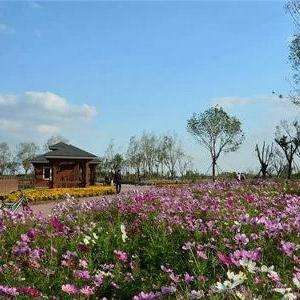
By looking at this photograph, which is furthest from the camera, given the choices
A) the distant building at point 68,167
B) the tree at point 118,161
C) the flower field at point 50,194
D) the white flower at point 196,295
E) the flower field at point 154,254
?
the tree at point 118,161

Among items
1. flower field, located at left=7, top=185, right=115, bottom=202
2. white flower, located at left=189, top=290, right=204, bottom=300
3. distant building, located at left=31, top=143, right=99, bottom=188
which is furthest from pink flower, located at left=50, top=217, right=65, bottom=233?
distant building, located at left=31, top=143, right=99, bottom=188

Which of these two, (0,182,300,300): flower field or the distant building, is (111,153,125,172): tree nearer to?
the distant building

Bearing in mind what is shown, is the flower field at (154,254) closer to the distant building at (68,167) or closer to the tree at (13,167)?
the distant building at (68,167)

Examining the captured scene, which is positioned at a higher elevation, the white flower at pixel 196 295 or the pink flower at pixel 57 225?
the pink flower at pixel 57 225

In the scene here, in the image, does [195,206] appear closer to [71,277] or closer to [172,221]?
[172,221]

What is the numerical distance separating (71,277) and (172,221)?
7.91 feet

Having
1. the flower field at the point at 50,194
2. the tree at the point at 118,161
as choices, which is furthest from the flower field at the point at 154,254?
the tree at the point at 118,161

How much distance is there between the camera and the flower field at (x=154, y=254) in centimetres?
429

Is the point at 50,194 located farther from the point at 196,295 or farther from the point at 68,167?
the point at 196,295

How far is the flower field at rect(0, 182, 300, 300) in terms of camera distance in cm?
429

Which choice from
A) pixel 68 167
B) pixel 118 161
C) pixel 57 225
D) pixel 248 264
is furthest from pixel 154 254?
pixel 118 161

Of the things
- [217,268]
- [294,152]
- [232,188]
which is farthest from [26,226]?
[294,152]

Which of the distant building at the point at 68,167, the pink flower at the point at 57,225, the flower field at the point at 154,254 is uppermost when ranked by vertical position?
the distant building at the point at 68,167

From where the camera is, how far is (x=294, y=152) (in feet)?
175
